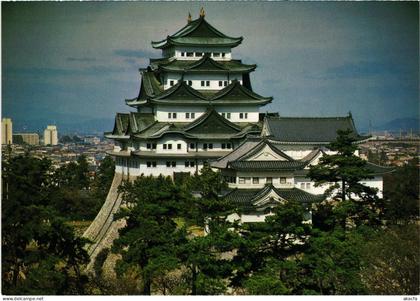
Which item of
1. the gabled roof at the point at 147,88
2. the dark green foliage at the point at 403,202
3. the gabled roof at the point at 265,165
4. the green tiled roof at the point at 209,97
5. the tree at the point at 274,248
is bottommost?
the tree at the point at 274,248

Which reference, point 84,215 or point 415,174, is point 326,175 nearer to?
point 415,174

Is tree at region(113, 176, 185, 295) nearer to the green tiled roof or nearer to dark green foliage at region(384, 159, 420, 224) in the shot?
dark green foliage at region(384, 159, 420, 224)

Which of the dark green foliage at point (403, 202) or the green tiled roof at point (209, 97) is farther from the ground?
the green tiled roof at point (209, 97)

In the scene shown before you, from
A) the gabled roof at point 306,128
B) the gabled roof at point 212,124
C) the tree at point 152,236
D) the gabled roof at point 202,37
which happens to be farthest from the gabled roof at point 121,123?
the tree at point 152,236

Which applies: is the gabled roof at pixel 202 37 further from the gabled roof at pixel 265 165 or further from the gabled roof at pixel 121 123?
the gabled roof at pixel 265 165

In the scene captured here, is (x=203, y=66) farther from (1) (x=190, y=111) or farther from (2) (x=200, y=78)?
(1) (x=190, y=111)

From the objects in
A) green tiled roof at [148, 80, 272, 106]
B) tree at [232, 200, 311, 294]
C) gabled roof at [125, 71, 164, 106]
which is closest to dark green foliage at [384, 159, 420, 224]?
tree at [232, 200, 311, 294]

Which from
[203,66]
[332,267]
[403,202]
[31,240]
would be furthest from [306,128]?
[31,240]
